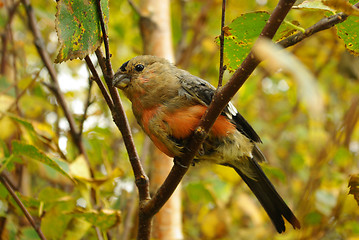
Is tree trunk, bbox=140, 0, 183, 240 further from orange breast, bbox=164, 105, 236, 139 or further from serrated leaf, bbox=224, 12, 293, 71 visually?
serrated leaf, bbox=224, 12, 293, 71

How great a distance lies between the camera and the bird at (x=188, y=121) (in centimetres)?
218

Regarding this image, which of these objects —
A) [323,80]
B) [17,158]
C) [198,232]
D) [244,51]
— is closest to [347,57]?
[323,80]

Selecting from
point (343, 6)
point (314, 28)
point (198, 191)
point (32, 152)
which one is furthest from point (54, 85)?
point (343, 6)

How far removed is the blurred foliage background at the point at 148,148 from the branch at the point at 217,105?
0.90ft

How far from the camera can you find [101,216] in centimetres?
176

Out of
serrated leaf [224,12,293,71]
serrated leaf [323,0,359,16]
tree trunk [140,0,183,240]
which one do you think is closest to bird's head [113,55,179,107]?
tree trunk [140,0,183,240]

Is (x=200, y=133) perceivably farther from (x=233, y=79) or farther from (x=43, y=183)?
(x=43, y=183)

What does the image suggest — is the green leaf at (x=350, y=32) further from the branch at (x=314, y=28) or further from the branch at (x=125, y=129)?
the branch at (x=125, y=129)

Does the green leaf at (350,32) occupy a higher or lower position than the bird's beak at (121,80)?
higher

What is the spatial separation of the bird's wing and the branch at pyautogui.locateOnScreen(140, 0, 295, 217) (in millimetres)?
589

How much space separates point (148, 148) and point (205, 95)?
45.4 inches

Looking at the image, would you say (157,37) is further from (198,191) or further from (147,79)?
(198,191)

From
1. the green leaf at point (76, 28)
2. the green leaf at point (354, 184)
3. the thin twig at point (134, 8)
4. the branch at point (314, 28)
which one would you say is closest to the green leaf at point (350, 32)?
the branch at point (314, 28)

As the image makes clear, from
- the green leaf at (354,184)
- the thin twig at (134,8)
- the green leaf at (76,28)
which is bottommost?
the green leaf at (354,184)
